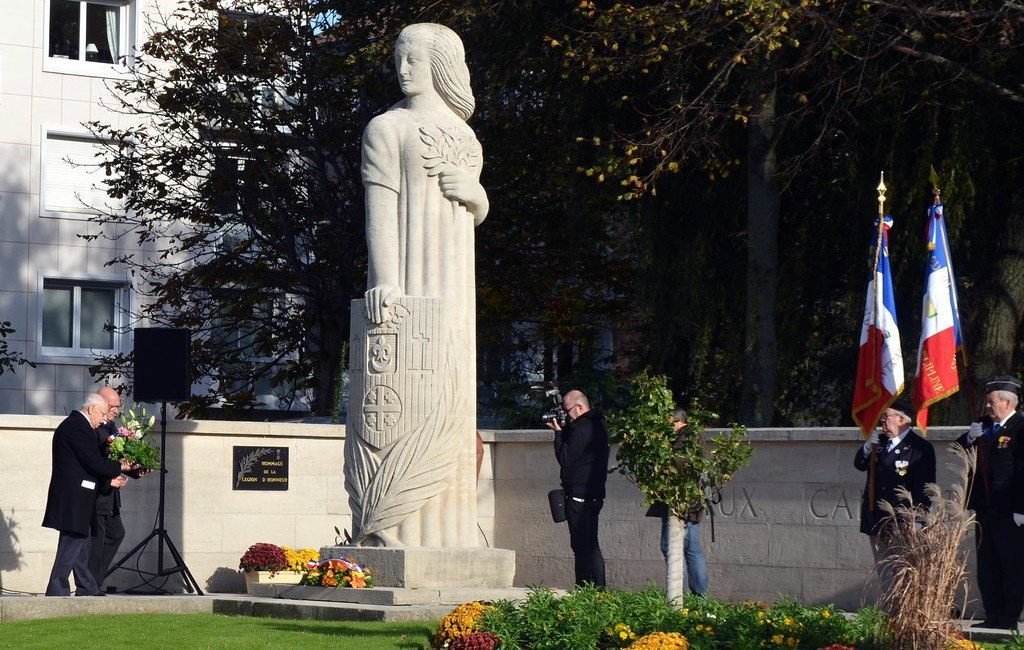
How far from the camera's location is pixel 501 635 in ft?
36.0

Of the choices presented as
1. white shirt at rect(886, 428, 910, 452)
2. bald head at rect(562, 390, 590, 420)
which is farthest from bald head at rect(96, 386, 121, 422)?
white shirt at rect(886, 428, 910, 452)

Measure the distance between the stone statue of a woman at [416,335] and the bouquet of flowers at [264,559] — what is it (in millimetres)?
2571

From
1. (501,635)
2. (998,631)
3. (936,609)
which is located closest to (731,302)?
(998,631)

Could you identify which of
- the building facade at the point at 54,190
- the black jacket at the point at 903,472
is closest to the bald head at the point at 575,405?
the black jacket at the point at 903,472

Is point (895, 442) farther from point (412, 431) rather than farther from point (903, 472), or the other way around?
point (412, 431)

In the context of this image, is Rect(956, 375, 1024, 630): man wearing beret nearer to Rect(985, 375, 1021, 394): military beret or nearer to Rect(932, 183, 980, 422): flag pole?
Rect(985, 375, 1021, 394): military beret

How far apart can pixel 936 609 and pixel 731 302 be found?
42.3 ft

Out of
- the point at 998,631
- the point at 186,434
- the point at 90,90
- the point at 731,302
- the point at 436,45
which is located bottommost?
the point at 998,631

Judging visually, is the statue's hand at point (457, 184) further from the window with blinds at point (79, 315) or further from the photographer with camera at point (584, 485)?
the window with blinds at point (79, 315)

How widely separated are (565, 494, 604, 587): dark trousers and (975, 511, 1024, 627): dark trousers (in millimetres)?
3343

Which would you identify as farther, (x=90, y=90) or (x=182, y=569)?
(x=90, y=90)

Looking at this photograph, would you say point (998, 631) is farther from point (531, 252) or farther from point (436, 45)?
point (531, 252)

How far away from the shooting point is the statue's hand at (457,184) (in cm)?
1448

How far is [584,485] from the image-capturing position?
15070 mm
